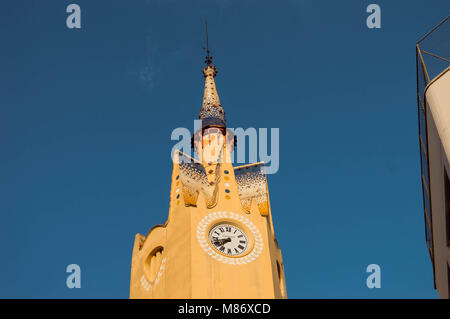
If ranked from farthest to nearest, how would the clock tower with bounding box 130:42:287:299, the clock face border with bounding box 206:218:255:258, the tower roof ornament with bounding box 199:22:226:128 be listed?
the tower roof ornament with bounding box 199:22:226:128, the clock face border with bounding box 206:218:255:258, the clock tower with bounding box 130:42:287:299

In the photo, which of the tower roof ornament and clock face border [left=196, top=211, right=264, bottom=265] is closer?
clock face border [left=196, top=211, right=264, bottom=265]

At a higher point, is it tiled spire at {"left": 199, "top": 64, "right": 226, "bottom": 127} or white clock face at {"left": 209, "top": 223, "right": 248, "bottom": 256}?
tiled spire at {"left": 199, "top": 64, "right": 226, "bottom": 127}

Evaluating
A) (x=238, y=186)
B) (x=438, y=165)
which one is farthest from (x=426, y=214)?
(x=238, y=186)

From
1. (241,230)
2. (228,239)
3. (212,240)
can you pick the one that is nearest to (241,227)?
(241,230)

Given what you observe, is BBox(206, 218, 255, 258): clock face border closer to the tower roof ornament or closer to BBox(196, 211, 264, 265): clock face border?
BBox(196, 211, 264, 265): clock face border

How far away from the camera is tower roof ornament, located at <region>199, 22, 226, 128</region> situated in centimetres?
5397

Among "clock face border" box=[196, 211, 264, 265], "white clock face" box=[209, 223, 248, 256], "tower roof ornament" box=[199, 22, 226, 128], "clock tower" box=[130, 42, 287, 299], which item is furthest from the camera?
"tower roof ornament" box=[199, 22, 226, 128]

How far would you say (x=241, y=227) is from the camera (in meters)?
45.5

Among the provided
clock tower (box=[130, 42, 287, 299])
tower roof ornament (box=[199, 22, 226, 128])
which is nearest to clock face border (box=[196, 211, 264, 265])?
clock tower (box=[130, 42, 287, 299])

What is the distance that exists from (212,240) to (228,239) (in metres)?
1.02

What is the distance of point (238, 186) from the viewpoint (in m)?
48.3

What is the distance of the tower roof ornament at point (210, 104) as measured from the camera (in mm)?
53969

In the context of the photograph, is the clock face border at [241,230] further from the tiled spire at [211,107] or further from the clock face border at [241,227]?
the tiled spire at [211,107]
